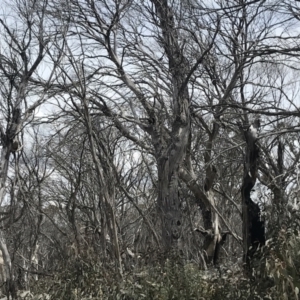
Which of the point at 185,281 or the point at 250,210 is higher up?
the point at 250,210

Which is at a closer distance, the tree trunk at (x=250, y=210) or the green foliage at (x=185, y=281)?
the green foliage at (x=185, y=281)

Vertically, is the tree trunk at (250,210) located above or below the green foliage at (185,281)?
above

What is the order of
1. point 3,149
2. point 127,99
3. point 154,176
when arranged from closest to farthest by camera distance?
point 3,149
point 127,99
point 154,176

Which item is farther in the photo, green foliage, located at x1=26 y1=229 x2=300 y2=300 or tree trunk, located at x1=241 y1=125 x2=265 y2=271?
tree trunk, located at x1=241 y1=125 x2=265 y2=271

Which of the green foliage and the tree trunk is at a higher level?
the tree trunk

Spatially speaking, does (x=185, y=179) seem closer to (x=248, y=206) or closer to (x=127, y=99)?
(x=127, y=99)

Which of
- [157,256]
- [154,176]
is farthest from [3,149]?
[154,176]

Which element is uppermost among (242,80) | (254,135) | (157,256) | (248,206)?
(242,80)

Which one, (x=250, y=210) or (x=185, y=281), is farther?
(x=250, y=210)

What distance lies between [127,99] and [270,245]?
7.59 meters

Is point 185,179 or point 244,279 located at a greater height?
point 185,179

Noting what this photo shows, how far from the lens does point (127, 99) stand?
479 inches

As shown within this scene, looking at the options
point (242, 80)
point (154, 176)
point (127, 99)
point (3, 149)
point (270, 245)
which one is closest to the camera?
point (270, 245)

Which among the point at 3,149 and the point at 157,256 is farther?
the point at 3,149
